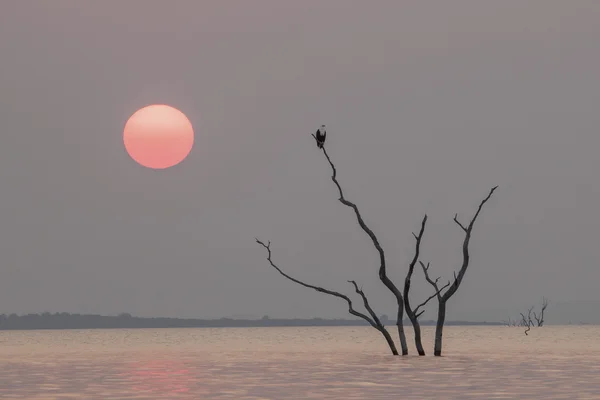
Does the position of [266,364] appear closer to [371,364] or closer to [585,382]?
[371,364]

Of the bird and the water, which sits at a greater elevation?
the bird

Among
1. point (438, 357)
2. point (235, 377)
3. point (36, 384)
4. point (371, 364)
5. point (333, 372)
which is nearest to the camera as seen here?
point (36, 384)

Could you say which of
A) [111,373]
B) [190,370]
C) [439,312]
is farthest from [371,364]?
[111,373]

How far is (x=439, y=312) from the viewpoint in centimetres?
3094

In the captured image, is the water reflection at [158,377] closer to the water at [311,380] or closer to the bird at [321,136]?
the water at [311,380]

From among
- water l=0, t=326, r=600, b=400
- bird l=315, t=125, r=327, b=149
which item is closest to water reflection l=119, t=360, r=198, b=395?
water l=0, t=326, r=600, b=400

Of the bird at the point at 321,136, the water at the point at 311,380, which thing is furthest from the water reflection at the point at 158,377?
the bird at the point at 321,136

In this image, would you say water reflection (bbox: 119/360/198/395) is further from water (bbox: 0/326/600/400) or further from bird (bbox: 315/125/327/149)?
bird (bbox: 315/125/327/149)

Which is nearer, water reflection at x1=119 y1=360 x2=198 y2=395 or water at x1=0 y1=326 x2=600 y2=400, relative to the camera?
water at x1=0 y1=326 x2=600 y2=400

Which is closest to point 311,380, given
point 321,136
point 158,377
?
point 158,377

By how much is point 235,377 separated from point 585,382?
7010 mm

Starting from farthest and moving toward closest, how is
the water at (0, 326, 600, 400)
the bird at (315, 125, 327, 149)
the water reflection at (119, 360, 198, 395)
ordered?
the bird at (315, 125, 327, 149), the water reflection at (119, 360, 198, 395), the water at (0, 326, 600, 400)

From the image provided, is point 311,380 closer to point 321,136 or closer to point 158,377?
point 158,377

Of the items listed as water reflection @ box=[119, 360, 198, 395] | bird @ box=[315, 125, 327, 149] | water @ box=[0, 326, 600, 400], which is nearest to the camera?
water @ box=[0, 326, 600, 400]
